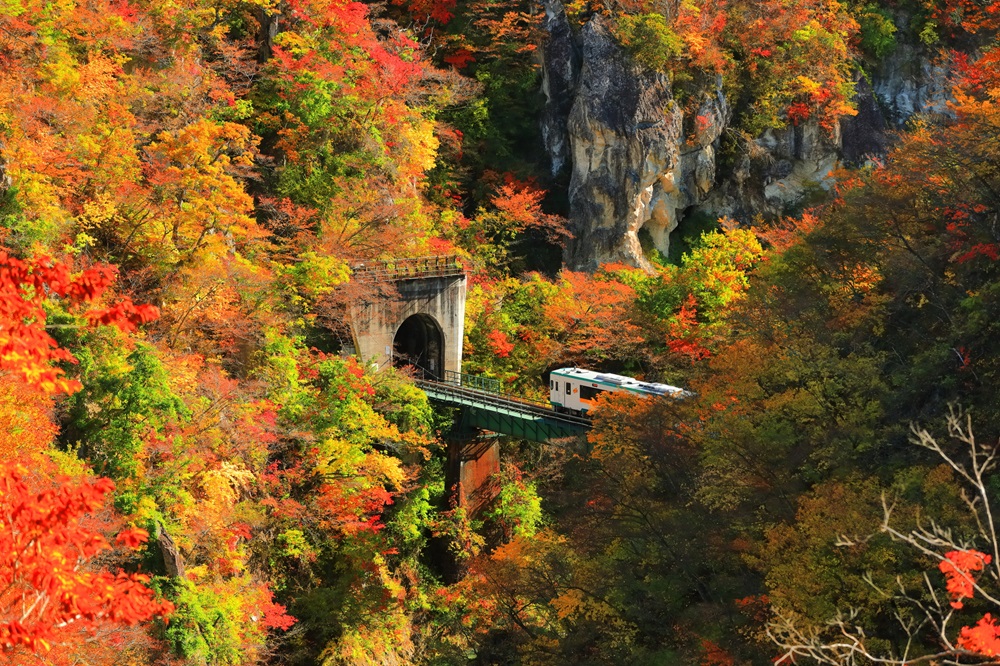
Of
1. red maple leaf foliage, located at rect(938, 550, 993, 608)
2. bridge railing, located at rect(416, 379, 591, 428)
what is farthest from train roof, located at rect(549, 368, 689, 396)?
red maple leaf foliage, located at rect(938, 550, 993, 608)

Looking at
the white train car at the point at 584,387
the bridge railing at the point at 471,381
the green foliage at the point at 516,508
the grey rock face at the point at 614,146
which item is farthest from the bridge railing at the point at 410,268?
the grey rock face at the point at 614,146

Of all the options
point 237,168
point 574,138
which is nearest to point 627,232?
point 574,138

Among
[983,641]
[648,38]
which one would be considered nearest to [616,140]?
[648,38]

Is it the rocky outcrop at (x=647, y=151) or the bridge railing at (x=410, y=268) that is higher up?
the rocky outcrop at (x=647, y=151)

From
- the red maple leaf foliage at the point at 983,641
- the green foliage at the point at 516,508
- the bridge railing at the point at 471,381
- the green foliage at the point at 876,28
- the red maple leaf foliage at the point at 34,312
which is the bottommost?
the green foliage at the point at 516,508

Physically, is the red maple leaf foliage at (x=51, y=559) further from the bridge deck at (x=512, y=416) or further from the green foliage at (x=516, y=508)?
the green foliage at (x=516, y=508)

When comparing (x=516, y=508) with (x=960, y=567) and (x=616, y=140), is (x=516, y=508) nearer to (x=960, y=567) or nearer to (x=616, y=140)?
(x=616, y=140)

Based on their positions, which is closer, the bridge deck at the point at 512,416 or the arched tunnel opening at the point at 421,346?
the bridge deck at the point at 512,416

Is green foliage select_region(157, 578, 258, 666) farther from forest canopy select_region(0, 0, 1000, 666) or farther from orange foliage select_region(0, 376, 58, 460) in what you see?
orange foliage select_region(0, 376, 58, 460)
